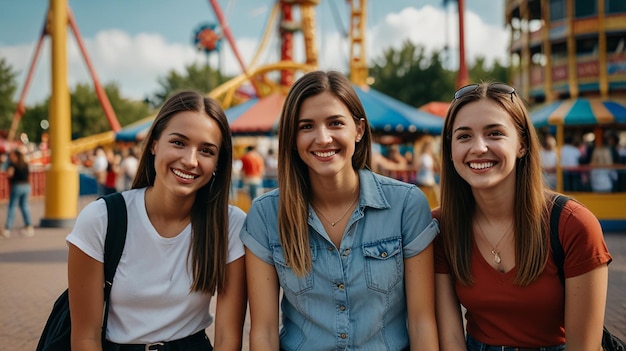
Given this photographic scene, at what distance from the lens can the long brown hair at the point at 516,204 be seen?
2324 mm

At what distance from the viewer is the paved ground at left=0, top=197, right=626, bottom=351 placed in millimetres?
4805

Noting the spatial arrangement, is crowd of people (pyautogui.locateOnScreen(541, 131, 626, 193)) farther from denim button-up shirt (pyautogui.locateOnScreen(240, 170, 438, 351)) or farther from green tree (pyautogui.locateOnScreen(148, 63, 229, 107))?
green tree (pyautogui.locateOnScreen(148, 63, 229, 107))

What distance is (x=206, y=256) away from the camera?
2.51 m

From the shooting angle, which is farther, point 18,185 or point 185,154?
point 18,185

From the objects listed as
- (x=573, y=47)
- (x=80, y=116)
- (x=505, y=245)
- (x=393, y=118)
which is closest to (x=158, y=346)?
(x=505, y=245)

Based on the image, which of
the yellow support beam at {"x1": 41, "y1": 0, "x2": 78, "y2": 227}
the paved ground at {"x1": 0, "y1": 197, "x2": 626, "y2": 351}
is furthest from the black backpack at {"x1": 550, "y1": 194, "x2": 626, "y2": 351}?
the yellow support beam at {"x1": 41, "y1": 0, "x2": 78, "y2": 227}

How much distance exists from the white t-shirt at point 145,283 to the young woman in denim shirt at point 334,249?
308mm

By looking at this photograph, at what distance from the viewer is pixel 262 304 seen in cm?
247

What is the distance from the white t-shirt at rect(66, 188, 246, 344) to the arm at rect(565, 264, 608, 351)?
5.18 feet

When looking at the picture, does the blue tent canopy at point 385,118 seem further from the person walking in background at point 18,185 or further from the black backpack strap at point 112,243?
the black backpack strap at point 112,243

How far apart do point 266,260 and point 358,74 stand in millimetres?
20651

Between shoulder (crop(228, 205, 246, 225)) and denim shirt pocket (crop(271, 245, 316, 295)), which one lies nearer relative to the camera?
denim shirt pocket (crop(271, 245, 316, 295))

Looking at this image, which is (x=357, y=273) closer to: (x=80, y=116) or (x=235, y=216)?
(x=235, y=216)

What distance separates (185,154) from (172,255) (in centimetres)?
46
